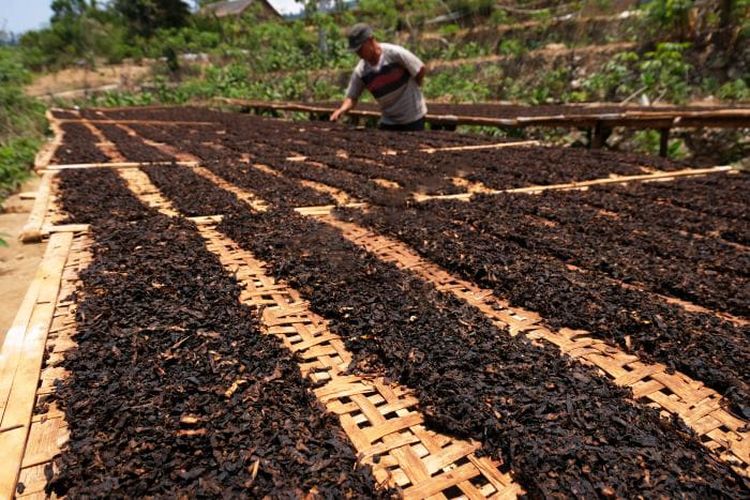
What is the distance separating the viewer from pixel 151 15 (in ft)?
106

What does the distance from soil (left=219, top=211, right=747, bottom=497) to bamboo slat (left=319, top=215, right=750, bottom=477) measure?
0.08 meters

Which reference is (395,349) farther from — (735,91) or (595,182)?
(735,91)

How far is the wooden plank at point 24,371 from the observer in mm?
1146

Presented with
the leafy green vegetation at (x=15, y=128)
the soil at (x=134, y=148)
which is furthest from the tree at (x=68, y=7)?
the soil at (x=134, y=148)

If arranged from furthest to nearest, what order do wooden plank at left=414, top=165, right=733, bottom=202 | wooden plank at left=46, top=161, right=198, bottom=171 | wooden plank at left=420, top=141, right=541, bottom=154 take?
wooden plank at left=420, top=141, right=541, bottom=154 < wooden plank at left=46, top=161, right=198, bottom=171 < wooden plank at left=414, top=165, right=733, bottom=202

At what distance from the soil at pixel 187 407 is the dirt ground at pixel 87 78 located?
88.1 ft

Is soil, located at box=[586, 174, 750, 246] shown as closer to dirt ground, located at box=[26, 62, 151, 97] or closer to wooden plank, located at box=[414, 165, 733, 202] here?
wooden plank, located at box=[414, 165, 733, 202]

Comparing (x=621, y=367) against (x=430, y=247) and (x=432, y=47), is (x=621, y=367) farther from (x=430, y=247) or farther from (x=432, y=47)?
(x=432, y=47)

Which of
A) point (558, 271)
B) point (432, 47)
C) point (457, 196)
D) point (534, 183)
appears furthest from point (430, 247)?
point (432, 47)

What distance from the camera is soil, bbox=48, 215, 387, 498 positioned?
110 centimetres

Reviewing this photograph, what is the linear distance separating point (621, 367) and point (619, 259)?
0.96 meters

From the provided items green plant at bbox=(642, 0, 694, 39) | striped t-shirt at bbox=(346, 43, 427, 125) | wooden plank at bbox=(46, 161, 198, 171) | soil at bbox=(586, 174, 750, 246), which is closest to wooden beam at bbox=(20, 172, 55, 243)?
wooden plank at bbox=(46, 161, 198, 171)

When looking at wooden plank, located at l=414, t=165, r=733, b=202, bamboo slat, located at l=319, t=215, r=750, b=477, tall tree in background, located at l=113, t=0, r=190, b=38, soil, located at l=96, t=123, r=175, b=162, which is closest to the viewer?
bamboo slat, located at l=319, t=215, r=750, b=477

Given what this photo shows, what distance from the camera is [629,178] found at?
4023 mm
